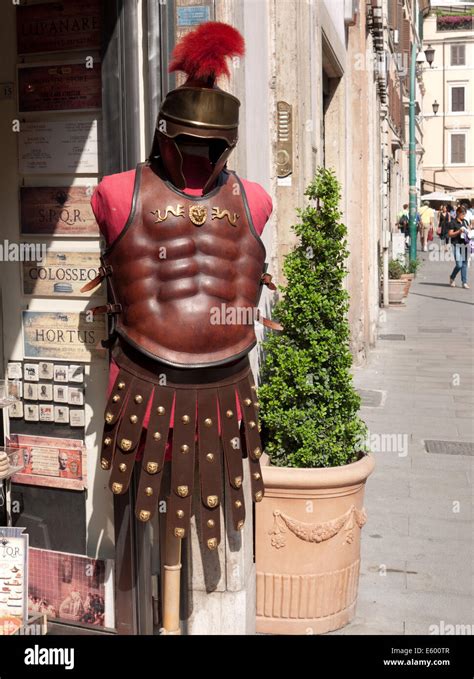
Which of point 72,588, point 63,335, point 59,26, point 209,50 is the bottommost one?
point 72,588

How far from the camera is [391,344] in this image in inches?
536

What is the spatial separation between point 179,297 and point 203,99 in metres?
0.69

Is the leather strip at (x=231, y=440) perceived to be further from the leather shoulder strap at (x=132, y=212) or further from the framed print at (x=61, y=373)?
the framed print at (x=61, y=373)

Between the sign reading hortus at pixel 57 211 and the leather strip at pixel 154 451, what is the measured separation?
1.08 metres

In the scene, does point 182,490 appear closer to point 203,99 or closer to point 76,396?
point 76,396

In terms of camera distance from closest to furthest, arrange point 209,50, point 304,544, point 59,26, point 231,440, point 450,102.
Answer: point 209,50
point 231,440
point 59,26
point 304,544
point 450,102

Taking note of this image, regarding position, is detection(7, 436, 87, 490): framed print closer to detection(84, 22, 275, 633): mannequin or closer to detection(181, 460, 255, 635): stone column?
detection(181, 460, 255, 635): stone column

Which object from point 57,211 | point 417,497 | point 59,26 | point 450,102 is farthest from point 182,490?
point 450,102

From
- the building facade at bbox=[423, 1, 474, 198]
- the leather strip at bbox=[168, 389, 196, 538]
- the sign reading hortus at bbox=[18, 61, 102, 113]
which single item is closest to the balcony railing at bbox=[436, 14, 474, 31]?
the building facade at bbox=[423, 1, 474, 198]

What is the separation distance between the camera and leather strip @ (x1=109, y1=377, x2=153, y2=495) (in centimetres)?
330

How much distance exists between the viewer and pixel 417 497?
21.7 ft

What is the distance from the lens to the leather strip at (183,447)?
10.9 feet

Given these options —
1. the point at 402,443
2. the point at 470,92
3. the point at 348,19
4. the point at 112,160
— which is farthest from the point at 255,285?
the point at 470,92

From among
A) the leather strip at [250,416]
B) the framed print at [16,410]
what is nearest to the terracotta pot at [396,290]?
the framed print at [16,410]
